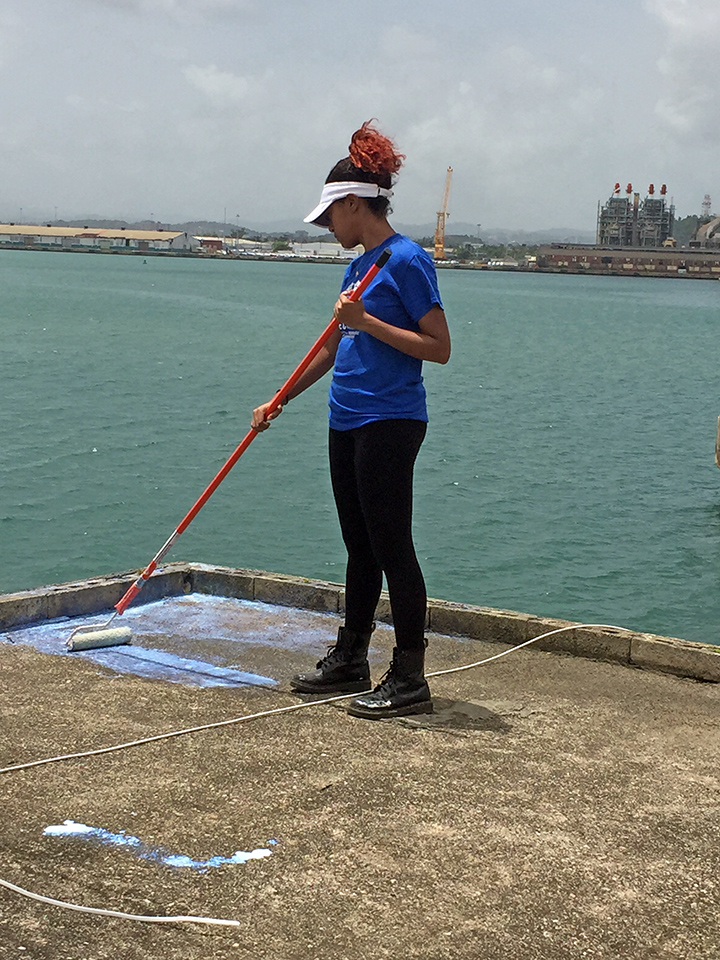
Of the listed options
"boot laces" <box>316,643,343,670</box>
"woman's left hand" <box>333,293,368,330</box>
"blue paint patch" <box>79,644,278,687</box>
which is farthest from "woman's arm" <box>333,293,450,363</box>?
"blue paint patch" <box>79,644,278,687</box>

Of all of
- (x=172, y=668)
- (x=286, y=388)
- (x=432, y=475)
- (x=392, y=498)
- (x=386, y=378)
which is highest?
(x=386, y=378)

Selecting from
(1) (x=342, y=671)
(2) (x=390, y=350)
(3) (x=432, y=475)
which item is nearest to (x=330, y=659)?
(1) (x=342, y=671)

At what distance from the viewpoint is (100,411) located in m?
32.5

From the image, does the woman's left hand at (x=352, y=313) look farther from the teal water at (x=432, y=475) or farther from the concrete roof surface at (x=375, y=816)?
the teal water at (x=432, y=475)

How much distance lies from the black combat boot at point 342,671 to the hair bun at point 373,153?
1751mm

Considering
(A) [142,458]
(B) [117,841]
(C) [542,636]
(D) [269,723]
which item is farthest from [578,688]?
(A) [142,458]

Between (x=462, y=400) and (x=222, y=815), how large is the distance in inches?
1409

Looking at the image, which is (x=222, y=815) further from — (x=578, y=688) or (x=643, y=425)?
(x=643, y=425)

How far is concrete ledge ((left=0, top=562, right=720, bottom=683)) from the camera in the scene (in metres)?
5.27

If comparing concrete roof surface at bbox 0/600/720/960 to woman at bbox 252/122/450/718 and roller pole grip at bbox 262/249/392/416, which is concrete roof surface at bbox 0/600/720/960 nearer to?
woman at bbox 252/122/450/718

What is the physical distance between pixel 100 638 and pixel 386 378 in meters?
1.72

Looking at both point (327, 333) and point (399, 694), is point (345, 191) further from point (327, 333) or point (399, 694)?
point (399, 694)

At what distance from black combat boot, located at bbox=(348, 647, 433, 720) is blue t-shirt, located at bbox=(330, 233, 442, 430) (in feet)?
2.87

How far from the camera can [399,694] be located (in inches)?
180
